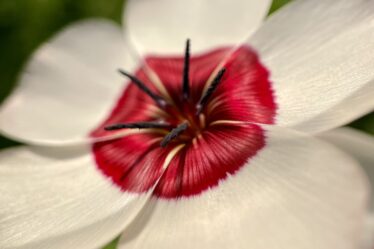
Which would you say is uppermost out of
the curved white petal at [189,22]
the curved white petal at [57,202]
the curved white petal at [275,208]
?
the curved white petal at [189,22]

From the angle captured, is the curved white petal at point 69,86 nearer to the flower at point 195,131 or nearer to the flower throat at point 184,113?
the flower at point 195,131

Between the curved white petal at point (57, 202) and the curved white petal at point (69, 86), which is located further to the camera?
the curved white petal at point (69, 86)

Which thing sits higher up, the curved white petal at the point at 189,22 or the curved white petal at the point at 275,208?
the curved white petal at the point at 189,22

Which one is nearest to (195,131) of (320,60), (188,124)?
(188,124)

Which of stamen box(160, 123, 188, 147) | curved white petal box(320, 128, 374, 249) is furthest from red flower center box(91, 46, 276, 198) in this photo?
curved white petal box(320, 128, 374, 249)

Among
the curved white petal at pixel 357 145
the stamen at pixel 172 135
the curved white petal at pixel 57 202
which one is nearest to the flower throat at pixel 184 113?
the stamen at pixel 172 135

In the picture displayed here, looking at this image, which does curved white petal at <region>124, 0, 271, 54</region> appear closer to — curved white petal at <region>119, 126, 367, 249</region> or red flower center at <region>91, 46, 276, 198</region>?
red flower center at <region>91, 46, 276, 198</region>

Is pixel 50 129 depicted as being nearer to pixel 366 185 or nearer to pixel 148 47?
pixel 148 47

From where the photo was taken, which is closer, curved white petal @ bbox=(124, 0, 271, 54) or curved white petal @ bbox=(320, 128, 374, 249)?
curved white petal @ bbox=(320, 128, 374, 249)
